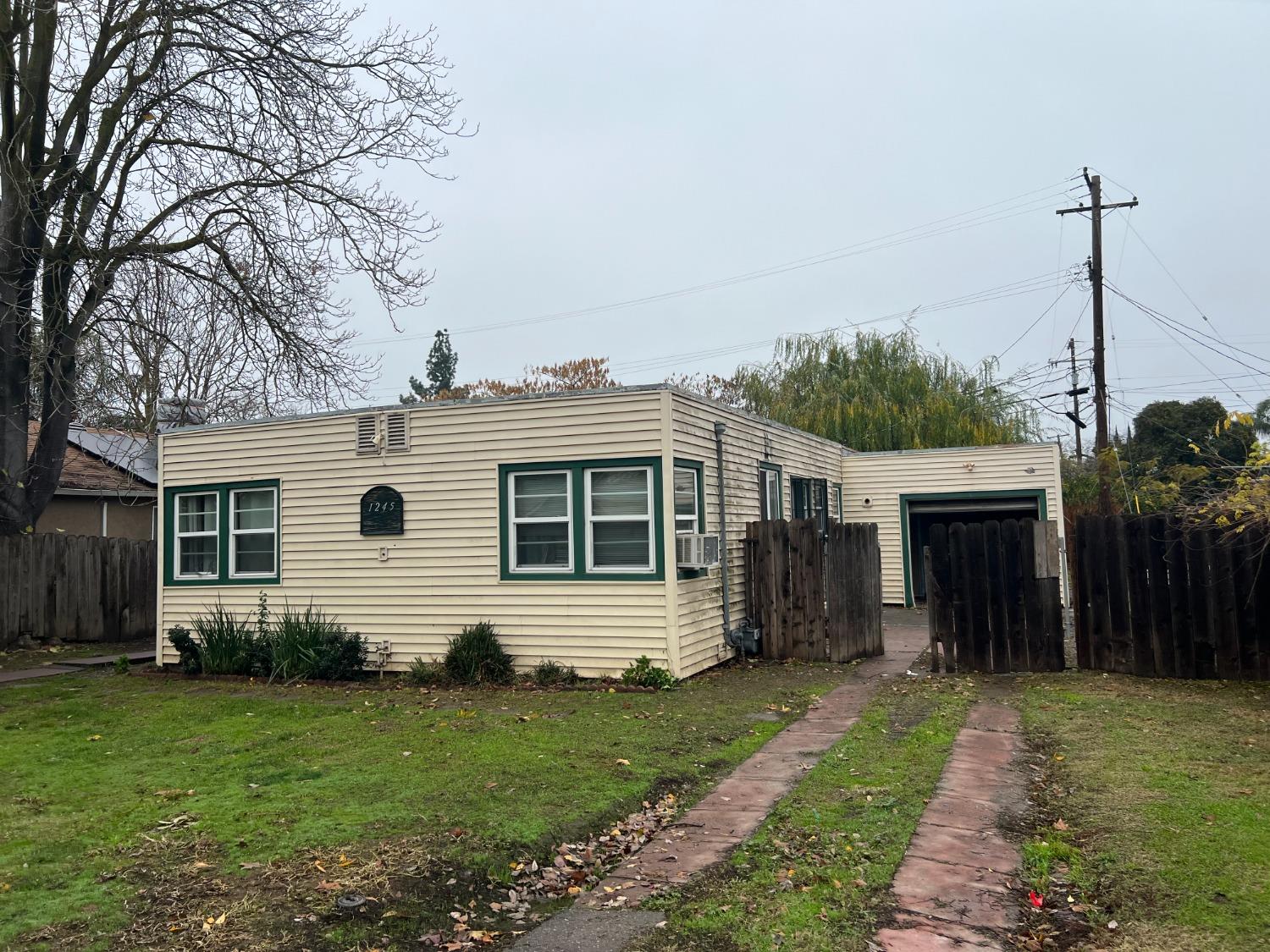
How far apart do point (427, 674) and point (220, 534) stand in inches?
157

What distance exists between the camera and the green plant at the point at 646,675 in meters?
10.3

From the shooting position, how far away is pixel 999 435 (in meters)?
27.4

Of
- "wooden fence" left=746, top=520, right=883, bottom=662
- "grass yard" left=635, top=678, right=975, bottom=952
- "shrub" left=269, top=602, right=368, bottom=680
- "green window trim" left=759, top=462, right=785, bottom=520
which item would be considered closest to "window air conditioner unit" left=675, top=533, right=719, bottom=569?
"wooden fence" left=746, top=520, right=883, bottom=662

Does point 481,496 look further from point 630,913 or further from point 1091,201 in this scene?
point 1091,201

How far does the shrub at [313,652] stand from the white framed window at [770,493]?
5721 millimetres

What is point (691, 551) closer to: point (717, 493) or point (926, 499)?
point (717, 493)

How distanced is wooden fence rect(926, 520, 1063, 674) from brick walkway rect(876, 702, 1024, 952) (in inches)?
141

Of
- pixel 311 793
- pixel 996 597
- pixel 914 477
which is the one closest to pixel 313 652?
pixel 311 793

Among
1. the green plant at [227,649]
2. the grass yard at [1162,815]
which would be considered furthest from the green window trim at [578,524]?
the grass yard at [1162,815]

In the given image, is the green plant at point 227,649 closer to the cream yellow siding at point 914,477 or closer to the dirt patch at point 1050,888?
the dirt patch at point 1050,888

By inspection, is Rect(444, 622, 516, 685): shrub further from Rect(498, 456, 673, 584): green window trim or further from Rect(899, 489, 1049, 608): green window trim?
Rect(899, 489, 1049, 608): green window trim

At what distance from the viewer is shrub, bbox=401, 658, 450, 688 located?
1116cm

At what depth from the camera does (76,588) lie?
53.6 ft

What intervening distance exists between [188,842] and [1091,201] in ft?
83.3
